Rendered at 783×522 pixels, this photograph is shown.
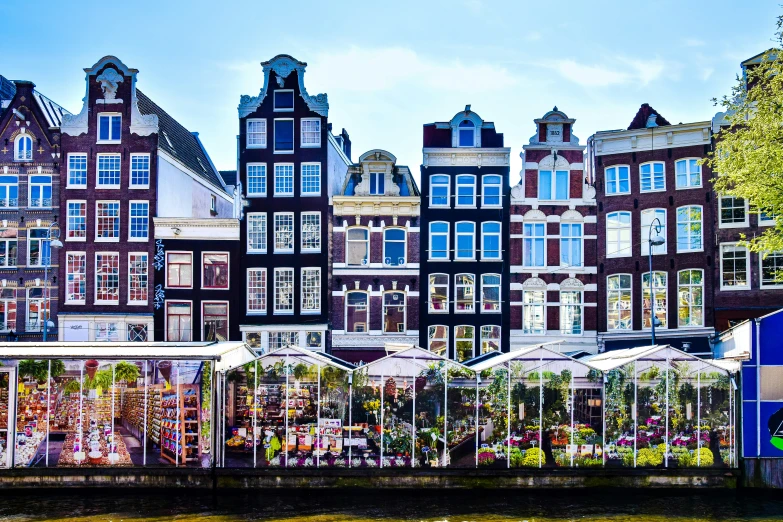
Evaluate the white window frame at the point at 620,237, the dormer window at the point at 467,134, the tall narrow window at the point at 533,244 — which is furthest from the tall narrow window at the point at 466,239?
the white window frame at the point at 620,237

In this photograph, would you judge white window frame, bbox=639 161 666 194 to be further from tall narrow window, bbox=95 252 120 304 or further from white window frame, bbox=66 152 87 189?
white window frame, bbox=66 152 87 189

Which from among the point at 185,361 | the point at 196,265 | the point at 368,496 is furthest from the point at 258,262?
the point at 368,496

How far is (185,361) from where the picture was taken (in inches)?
971

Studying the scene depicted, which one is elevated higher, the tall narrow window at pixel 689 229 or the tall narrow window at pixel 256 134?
the tall narrow window at pixel 256 134

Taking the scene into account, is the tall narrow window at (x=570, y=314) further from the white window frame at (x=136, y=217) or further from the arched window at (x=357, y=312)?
the white window frame at (x=136, y=217)

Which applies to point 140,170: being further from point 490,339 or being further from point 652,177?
point 652,177

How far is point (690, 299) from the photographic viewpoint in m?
36.8

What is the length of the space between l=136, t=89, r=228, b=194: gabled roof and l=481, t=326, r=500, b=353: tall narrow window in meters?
16.5

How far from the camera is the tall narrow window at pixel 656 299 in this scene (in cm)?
3728

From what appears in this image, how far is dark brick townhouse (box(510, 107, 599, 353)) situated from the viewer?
125ft

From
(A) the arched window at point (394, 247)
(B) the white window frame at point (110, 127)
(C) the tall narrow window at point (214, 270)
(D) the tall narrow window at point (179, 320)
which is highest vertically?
(B) the white window frame at point (110, 127)

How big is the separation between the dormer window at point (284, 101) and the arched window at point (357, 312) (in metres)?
8.71

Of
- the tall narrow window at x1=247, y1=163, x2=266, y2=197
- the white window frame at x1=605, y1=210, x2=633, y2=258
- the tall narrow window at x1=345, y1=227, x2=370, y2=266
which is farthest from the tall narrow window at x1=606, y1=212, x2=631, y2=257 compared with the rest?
the tall narrow window at x1=247, y1=163, x2=266, y2=197

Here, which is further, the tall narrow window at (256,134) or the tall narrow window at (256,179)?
the tall narrow window at (256,134)
